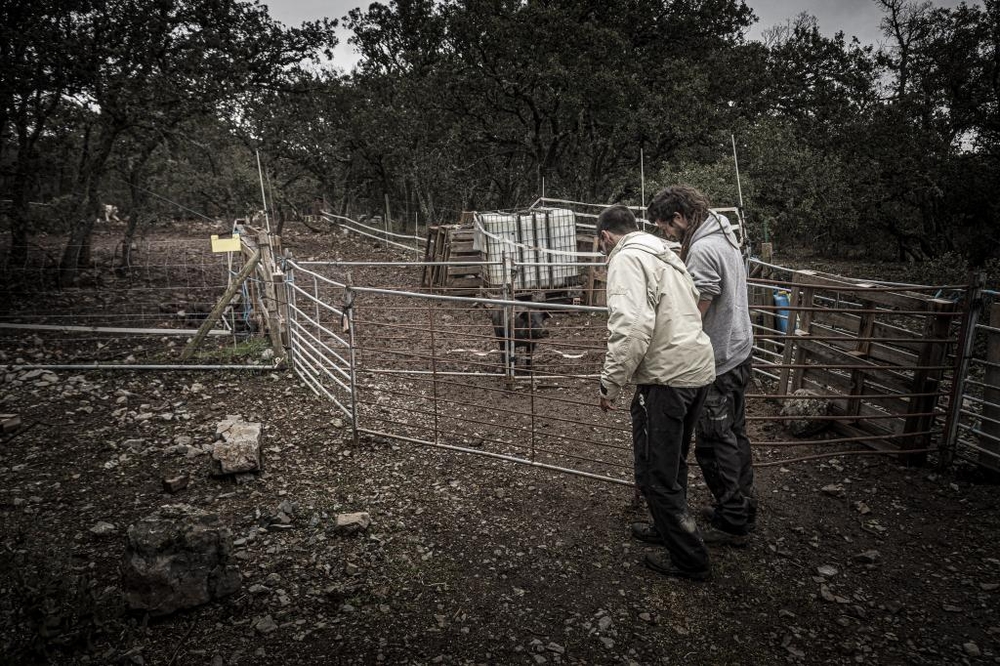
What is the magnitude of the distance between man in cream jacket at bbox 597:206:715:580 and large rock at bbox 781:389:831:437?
8.68 feet

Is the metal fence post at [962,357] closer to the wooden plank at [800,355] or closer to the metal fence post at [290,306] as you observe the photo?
the wooden plank at [800,355]

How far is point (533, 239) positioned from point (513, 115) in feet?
39.1

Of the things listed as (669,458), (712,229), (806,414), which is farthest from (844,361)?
(669,458)

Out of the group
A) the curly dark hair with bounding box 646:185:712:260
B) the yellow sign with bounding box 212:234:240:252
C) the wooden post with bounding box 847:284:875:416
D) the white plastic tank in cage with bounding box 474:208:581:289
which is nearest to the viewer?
the curly dark hair with bounding box 646:185:712:260

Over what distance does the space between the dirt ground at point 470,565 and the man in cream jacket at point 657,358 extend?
55 centimetres

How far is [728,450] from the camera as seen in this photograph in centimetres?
359

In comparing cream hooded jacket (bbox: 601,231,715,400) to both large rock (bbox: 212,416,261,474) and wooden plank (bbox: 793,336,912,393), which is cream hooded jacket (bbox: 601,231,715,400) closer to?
wooden plank (bbox: 793,336,912,393)

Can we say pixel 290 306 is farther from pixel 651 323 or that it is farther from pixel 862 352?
pixel 862 352

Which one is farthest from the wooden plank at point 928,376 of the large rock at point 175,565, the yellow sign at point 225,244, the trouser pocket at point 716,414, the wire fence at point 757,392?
the yellow sign at point 225,244

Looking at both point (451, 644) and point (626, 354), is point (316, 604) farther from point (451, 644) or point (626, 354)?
point (626, 354)

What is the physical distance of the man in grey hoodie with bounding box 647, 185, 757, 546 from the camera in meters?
3.42

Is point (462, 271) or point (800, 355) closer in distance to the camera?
point (800, 355)

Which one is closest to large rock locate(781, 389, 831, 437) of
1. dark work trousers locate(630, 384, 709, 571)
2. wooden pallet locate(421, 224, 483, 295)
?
dark work trousers locate(630, 384, 709, 571)

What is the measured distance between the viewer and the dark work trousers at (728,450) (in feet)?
11.6
